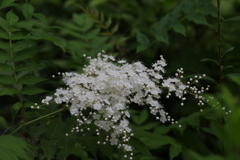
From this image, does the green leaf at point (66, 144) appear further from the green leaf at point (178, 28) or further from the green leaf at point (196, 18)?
the green leaf at point (196, 18)

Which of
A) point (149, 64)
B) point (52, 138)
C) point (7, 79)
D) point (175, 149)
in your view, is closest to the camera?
point (52, 138)

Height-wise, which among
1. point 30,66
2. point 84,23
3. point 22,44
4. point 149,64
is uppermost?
point 84,23

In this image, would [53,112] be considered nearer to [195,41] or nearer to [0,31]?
[0,31]

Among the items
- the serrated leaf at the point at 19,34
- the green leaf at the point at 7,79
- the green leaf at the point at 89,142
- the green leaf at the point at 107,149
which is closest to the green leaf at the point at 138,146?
the green leaf at the point at 107,149

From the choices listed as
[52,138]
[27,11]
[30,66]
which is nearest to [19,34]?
[30,66]

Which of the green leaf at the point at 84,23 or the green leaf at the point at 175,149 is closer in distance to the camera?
the green leaf at the point at 175,149

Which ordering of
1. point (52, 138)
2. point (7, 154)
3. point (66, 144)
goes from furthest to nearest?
1. point (52, 138)
2. point (66, 144)
3. point (7, 154)

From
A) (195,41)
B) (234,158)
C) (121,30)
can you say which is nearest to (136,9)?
(121,30)

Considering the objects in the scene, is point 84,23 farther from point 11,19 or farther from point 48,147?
point 48,147
